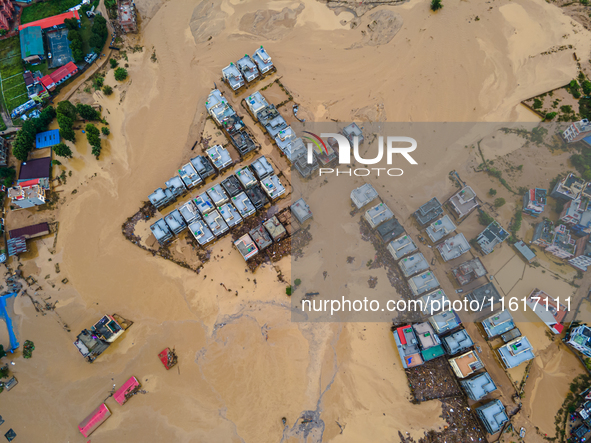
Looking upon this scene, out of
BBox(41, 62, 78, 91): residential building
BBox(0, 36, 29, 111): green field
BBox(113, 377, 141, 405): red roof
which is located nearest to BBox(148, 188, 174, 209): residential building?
BBox(113, 377, 141, 405): red roof

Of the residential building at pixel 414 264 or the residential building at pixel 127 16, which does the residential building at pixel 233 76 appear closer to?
the residential building at pixel 127 16

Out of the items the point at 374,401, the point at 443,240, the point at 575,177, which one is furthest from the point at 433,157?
the point at 374,401

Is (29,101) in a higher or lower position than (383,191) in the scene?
higher

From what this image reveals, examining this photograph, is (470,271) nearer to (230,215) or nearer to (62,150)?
(230,215)

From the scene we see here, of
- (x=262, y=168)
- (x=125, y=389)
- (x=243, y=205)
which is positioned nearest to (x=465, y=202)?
(x=262, y=168)

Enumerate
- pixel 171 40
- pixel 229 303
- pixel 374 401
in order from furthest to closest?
pixel 171 40 < pixel 229 303 < pixel 374 401

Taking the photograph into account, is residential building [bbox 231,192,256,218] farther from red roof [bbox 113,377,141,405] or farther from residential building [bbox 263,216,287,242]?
red roof [bbox 113,377,141,405]

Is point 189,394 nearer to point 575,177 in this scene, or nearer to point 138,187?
point 138,187
